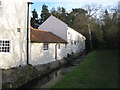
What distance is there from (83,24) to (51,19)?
21.6m

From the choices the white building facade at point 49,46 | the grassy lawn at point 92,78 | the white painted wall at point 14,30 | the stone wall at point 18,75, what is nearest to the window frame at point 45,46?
the white building facade at point 49,46

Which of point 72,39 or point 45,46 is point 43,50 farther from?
point 72,39

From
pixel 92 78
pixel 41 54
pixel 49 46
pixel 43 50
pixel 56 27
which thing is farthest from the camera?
pixel 56 27

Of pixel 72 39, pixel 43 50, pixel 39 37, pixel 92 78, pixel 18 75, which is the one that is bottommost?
pixel 18 75

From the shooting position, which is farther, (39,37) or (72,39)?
(72,39)

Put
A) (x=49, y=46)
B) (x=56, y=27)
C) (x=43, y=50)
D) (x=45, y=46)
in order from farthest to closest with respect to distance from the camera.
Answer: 1. (x=56, y=27)
2. (x=49, y=46)
3. (x=45, y=46)
4. (x=43, y=50)

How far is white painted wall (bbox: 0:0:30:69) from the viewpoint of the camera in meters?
13.5

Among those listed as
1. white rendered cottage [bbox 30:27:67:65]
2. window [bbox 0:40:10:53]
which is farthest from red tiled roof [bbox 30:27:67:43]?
window [bbox 0:40:10:53]

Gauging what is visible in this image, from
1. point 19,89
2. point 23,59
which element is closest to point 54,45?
point 23,59

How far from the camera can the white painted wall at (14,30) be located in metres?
13.5

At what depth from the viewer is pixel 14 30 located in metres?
14.2

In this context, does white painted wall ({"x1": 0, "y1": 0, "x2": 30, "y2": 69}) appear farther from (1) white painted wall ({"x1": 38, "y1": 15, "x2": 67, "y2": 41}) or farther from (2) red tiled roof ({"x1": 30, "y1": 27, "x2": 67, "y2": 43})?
(1) white painted wall ({"x1": 38, "y1": 15, "x2": 67, "y2": 41})

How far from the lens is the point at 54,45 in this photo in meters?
22.4

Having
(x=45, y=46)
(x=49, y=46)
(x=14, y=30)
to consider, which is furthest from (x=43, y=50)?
(x=14, y=30)
